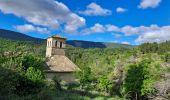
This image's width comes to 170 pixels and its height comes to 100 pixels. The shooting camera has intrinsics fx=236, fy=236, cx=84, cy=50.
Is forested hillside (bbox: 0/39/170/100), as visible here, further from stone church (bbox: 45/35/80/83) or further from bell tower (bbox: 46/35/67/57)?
bell tower (bbox: 46/35/67/57)

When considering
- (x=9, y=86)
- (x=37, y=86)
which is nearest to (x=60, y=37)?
(x=37, y=86)

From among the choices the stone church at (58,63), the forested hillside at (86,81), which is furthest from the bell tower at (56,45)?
the forested hillside at (86,81)

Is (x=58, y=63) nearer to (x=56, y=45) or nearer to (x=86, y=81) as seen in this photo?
(x=56, y=45)

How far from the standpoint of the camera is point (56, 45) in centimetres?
3759

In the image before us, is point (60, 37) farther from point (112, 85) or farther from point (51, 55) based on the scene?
point (112, 85)

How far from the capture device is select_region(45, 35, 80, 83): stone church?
32312 millimetres

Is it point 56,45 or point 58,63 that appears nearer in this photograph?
point 58,63

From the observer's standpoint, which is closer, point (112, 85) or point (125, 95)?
point (125, 95)

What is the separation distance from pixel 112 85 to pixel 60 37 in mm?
14090

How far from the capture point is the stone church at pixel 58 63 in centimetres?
3231

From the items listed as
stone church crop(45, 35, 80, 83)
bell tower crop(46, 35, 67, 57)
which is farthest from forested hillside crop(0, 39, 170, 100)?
bell tower crop(46, 35, 67, 57)

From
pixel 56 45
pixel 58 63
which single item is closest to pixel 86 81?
pixel 58 63

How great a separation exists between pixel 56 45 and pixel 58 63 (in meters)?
4.46

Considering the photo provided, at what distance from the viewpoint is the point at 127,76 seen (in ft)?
79.4
